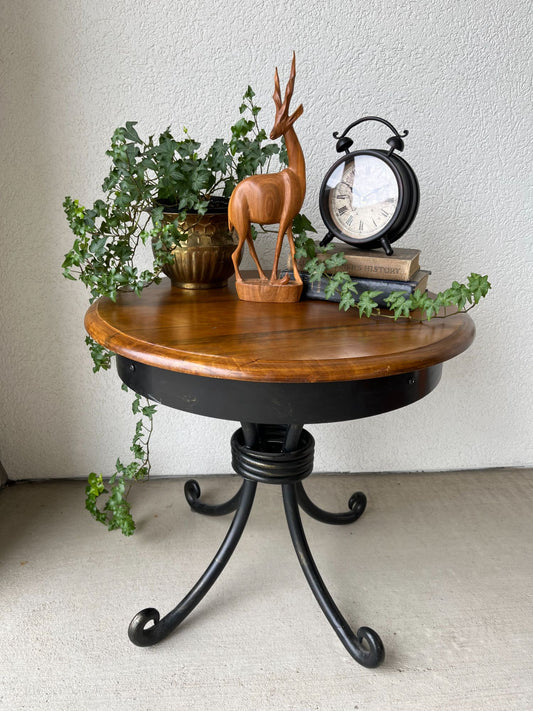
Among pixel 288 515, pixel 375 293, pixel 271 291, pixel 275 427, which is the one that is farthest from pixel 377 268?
pixel 288 515

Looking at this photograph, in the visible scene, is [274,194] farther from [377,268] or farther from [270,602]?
[270,602]

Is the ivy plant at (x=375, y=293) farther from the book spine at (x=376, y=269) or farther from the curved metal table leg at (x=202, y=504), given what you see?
the curved metal table leg at (x=202, y=504)

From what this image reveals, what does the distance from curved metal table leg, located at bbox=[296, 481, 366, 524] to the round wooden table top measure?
0.71m

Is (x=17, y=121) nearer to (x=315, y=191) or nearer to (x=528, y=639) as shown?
(x=315, y=191)

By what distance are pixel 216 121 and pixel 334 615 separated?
143cm

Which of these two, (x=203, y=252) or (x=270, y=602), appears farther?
(x=270, y=602)

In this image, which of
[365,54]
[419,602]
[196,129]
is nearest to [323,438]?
[419,602]

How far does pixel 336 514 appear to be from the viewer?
5.99ft

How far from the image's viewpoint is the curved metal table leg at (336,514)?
170 cm

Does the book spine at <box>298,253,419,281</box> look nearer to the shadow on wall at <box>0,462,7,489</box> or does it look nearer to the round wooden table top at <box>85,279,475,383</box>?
the round wooden table top at <box>85,279,475,383</box>

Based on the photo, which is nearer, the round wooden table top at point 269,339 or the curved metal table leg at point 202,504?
the round wooden table top at point 269,339

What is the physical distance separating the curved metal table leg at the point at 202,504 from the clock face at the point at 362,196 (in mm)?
934

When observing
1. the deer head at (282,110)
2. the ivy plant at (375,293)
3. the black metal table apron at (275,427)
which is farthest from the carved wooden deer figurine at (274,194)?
the black metal table apron at (275,427)

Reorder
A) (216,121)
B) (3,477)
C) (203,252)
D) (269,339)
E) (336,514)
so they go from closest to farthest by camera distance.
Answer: (269,339) < (203,252) < (216,121) < (336,514) < (3,477)
